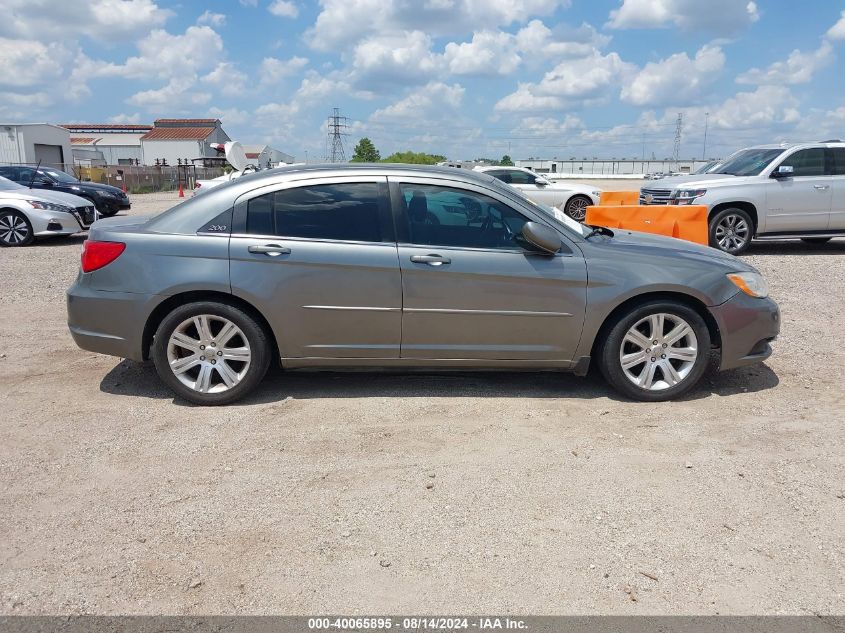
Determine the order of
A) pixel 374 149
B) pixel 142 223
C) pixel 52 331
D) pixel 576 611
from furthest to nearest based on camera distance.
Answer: pixel 374 149 → pixel 52 331 → pixel 142 223 → pixel 576 611

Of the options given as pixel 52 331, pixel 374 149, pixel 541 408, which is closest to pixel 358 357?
pixel 541 408

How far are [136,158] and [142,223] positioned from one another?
85.2m

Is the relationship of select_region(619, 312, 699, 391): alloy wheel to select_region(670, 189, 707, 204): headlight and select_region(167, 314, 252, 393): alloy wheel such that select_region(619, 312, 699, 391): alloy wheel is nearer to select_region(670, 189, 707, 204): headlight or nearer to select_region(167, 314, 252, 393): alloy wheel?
select_region(167, 314, 252, 393): alloy wheel

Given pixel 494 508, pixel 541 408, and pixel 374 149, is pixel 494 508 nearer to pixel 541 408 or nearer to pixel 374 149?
pixel 541 408

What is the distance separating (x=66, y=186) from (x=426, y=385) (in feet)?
55.9

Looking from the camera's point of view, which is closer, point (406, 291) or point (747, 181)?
point (406, 291)

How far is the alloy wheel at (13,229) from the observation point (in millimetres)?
13266

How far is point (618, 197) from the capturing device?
14.5 metres

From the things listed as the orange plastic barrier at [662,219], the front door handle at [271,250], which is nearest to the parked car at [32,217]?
the orange plastic barrier at [662,219]

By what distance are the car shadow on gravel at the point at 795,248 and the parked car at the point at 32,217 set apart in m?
12.8

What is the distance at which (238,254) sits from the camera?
4.59 meters

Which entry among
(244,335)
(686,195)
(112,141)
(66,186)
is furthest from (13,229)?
(112,141)

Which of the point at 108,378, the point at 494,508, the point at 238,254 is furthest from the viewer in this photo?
the point at 108,378

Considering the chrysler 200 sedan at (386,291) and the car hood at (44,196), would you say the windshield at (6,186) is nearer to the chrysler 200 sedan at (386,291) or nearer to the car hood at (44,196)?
the car hood at (44,196)
